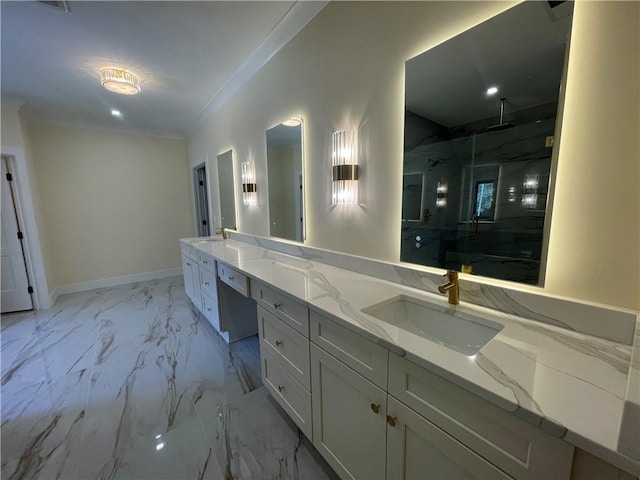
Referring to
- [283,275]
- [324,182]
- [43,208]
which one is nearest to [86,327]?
[43,208]

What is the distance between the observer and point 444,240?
1262 millimetres

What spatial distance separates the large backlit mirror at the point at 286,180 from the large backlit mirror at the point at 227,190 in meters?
1.00

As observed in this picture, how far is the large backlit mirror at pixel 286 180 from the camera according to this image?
83.7 inches

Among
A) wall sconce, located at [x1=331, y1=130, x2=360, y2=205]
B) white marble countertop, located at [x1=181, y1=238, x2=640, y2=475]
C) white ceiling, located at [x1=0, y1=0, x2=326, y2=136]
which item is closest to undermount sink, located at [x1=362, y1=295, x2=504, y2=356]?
white marble countertop, located at [x1=181, y1=238, x2=640, y2=475]

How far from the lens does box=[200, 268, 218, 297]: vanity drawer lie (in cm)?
236

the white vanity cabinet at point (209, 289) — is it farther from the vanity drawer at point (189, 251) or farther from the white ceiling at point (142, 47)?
the white ceiling at point (142, 47)

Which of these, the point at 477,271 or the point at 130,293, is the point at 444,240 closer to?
the point at 477,271

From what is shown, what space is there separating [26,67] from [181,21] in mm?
1768

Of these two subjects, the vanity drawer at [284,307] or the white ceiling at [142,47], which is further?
the white ceiling at [142,47]

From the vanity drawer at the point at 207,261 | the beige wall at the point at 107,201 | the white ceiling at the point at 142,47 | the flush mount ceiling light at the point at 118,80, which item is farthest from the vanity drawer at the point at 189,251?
the beige wall at the point at 107,201

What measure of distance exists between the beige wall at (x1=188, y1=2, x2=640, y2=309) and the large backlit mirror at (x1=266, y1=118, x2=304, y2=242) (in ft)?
0.36

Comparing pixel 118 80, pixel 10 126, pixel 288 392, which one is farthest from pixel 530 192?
pixel 10 126

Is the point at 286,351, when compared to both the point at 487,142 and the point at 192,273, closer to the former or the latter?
the point at 487,142

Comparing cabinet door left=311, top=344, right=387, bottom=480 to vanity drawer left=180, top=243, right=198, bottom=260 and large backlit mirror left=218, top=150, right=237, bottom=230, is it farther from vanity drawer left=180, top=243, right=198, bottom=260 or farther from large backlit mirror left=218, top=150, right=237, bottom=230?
large backlit mirror left=218, top=150, right=237, bottom=230
